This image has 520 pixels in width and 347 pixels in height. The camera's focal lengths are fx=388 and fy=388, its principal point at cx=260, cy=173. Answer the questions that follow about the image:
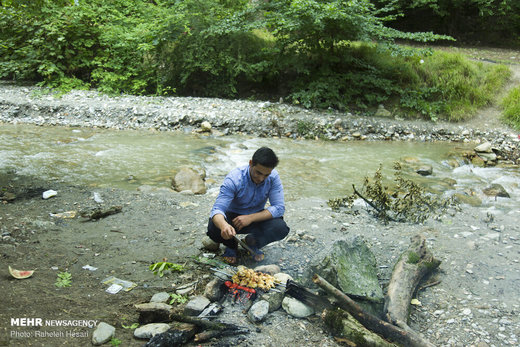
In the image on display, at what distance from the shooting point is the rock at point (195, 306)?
8.87 ft

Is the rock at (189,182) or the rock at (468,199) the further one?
the rock at (189,182)

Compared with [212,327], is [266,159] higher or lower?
higher

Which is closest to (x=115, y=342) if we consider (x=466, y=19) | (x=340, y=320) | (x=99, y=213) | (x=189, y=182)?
(x=340, y=320)

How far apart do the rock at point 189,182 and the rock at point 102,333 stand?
3.31m

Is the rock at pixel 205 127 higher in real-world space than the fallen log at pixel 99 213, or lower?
higher

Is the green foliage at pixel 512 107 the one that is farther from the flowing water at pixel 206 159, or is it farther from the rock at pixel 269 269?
the rock at pixel 269 269

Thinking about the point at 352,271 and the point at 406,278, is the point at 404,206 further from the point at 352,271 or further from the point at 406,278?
the point at 352,271

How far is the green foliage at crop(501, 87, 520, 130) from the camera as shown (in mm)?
10188

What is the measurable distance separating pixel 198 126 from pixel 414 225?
6132 mm

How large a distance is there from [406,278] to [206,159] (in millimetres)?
5010

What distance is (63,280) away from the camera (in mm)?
3035

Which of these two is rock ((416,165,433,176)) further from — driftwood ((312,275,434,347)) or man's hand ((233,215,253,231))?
driftwood ((312,275,434,347))

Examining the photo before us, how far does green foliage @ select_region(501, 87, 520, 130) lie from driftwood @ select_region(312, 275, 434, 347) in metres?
9.64

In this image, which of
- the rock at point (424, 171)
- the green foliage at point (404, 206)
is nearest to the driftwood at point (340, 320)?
the green foliage at point (404, 206)
